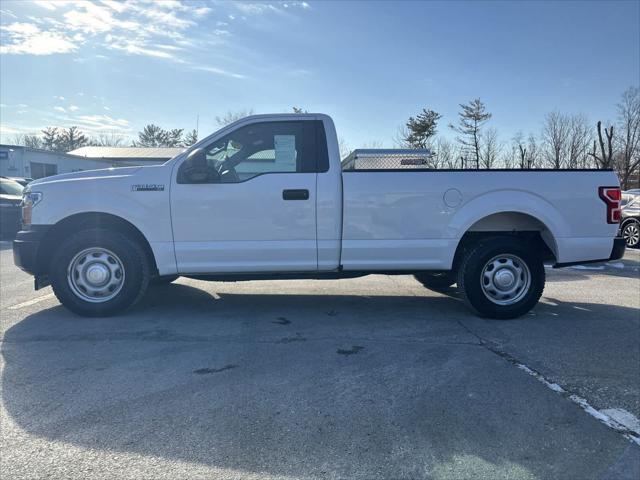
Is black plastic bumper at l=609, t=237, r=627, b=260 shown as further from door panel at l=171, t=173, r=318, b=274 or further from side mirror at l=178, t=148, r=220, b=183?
side mirror at l=178, t=148, r=220, b=183

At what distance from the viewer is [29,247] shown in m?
4.93

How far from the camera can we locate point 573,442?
2.79 metres

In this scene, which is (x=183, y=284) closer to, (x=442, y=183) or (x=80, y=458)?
(x=442, y=183)

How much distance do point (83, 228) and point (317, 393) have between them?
131 inches

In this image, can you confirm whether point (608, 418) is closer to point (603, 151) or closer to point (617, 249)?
point (617, 249)

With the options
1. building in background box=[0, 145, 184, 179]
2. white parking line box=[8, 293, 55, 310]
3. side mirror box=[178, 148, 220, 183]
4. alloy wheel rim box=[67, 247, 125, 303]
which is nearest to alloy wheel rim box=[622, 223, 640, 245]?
side mirror box=[178, 148, 220, 183]

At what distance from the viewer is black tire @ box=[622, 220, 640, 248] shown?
529 inches

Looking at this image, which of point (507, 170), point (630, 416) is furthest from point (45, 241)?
point (630, 416)

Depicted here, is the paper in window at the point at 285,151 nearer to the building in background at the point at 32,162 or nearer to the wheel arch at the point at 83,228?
the wheel arch at the point at 83,228

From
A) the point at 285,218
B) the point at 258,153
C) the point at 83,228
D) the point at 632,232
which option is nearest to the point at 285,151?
the point at 258,153

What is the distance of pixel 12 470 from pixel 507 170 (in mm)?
4978

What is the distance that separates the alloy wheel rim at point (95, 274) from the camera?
503 centimetres

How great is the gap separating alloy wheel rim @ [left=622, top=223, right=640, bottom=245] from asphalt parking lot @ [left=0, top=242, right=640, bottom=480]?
9.43 metres

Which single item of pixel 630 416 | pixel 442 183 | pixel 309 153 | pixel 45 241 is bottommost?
pixel 630 416
